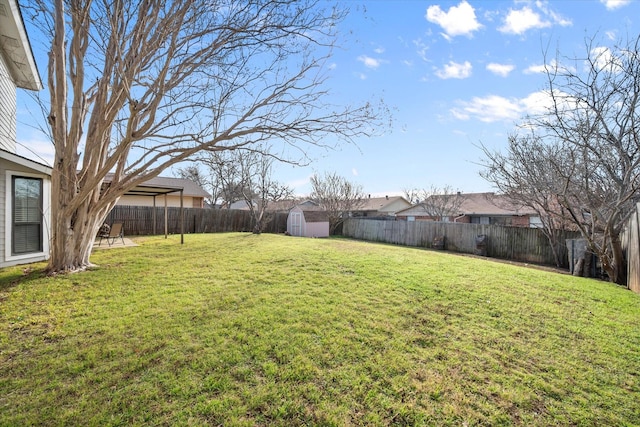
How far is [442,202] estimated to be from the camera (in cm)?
2408

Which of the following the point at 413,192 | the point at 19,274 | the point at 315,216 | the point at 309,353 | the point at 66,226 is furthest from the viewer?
the point at 413,192

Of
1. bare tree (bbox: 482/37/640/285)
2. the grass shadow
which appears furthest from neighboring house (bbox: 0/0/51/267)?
bare tree (bbox: 482/37/640/285)

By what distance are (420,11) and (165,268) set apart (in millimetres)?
7746

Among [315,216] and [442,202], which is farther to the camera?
[442,202]

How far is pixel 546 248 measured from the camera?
1198cm

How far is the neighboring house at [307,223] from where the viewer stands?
64.6 feet

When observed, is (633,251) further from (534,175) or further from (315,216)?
(315,216)

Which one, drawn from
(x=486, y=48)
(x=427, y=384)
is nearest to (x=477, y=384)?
(x=427, y=384)

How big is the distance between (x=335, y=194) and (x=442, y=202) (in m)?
8.91

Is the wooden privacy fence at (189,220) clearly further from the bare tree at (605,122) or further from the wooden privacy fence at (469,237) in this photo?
the bare tree at (605,122)

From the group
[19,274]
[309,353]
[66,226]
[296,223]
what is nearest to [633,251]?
[309,353]

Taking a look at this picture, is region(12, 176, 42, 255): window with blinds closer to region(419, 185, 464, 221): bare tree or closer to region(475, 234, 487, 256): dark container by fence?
region(475, 234, 487, 256): dark container by fence

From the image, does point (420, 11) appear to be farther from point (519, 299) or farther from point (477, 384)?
point (477, 384)

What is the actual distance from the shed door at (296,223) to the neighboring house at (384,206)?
45.3 feet
